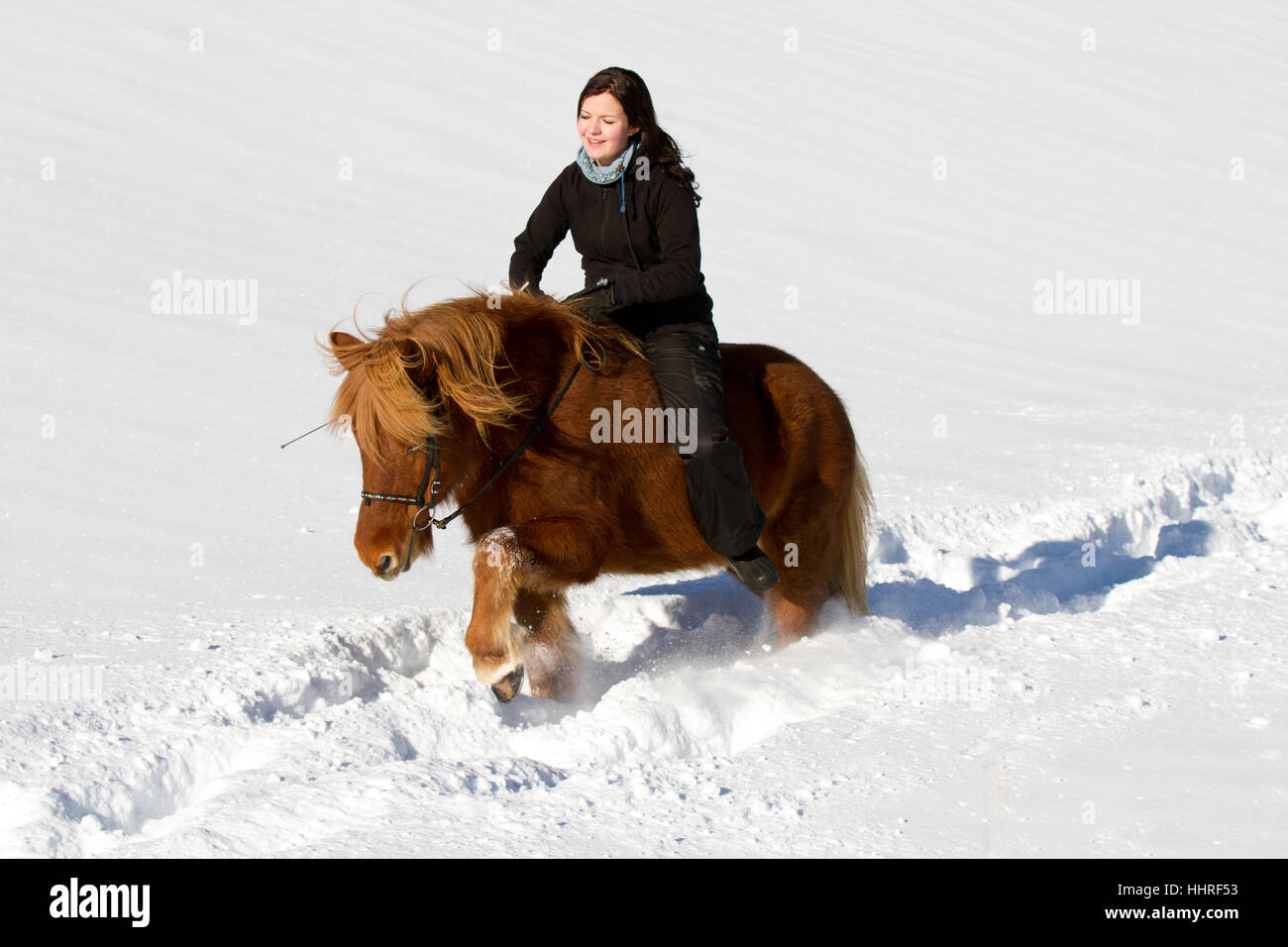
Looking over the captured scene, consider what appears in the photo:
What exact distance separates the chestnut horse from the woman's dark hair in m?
0.66

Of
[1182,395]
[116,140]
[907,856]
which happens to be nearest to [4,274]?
[116,140]

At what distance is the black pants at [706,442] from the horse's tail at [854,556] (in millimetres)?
982

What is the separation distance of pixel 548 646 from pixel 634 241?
5.51ft

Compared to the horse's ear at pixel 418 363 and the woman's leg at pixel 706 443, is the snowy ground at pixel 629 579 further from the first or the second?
the horse's ear at pixel 418 363

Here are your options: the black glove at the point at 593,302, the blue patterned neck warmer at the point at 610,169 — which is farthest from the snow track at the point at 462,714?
the blue patterned neck warmer at the point at 610,169

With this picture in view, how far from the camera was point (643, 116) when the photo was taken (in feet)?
15.4

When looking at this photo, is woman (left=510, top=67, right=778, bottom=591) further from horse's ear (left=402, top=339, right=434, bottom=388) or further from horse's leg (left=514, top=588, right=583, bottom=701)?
horse's ear (left=402, top=339, right=434, bottom=388)

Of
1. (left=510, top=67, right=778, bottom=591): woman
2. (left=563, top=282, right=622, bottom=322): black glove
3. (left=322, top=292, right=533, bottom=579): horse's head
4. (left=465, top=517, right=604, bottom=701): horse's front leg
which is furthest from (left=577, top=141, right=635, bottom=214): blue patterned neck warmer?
(left=465, top=517, right=604, bottom=701): horse's front leg

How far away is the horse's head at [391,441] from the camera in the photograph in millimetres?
3992

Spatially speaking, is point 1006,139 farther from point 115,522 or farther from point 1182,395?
point 115,522

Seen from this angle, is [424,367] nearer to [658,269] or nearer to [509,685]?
[658,269]

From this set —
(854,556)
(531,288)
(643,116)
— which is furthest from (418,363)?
(854,556)

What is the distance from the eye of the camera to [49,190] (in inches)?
495

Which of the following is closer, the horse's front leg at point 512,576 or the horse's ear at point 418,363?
the horse's ear at point 418,363
